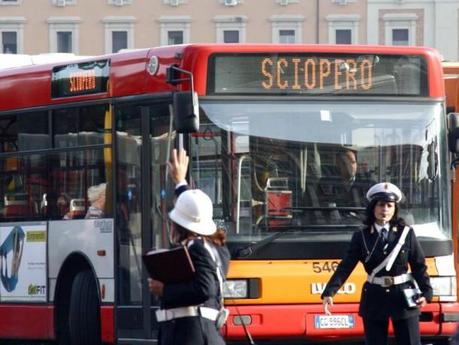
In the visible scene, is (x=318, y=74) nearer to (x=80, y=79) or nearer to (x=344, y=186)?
(x=344, y=186)

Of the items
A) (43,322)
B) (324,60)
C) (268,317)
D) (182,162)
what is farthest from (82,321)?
(182,162)

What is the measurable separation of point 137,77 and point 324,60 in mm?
1574

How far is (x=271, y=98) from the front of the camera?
12570 mm

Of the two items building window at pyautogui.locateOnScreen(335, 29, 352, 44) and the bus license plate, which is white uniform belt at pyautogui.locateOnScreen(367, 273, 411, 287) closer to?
the bus license plate

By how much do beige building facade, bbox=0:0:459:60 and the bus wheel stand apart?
85.3 m

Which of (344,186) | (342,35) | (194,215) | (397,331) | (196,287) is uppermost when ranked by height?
(342,35)

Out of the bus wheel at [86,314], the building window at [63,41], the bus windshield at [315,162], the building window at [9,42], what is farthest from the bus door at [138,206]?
the building window at [9,42]

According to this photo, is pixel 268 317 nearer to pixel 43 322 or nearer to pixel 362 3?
pixel 43 322

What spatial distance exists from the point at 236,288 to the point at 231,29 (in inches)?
A: 3466

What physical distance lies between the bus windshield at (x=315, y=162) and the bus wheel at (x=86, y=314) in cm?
202

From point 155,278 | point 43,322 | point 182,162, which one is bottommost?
point 43,322

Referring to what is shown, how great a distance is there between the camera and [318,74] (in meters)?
12.8

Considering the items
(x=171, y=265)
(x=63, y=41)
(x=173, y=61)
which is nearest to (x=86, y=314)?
(x=173, y=61)

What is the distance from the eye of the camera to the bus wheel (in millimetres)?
13781
